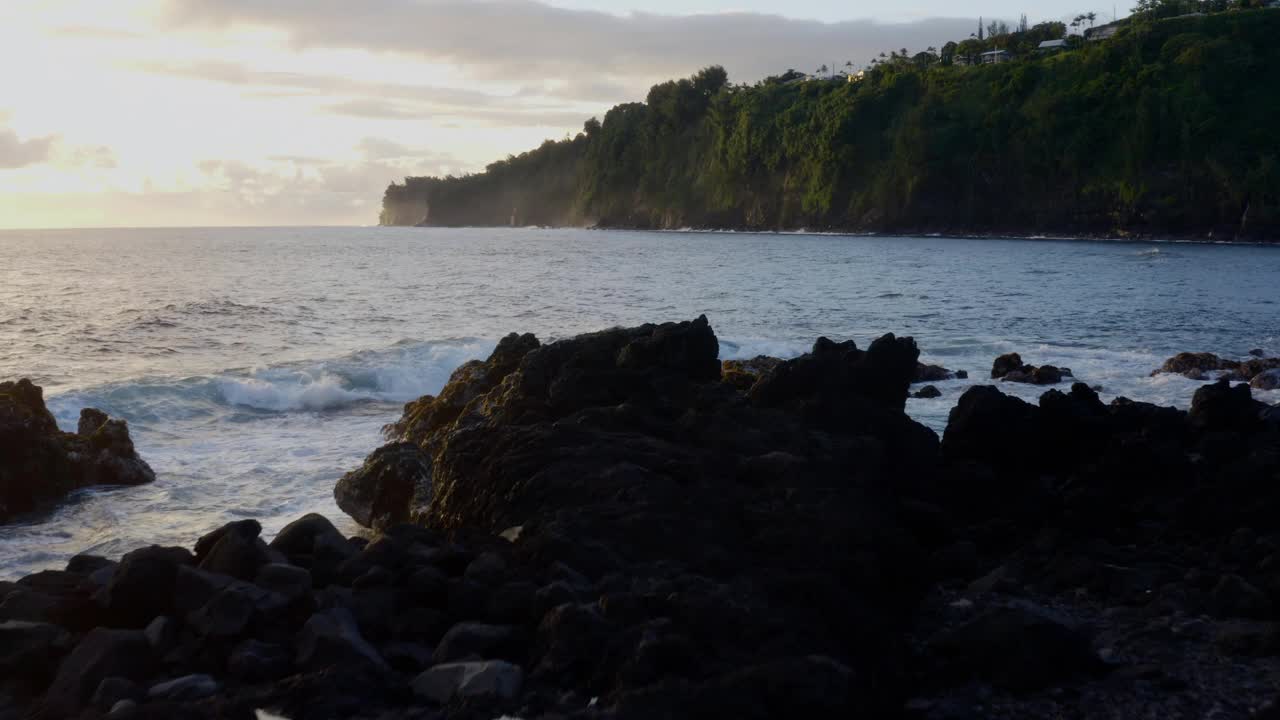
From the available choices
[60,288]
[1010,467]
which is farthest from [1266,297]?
[60,288]

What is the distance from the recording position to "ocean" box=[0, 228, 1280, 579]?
13.7 meters

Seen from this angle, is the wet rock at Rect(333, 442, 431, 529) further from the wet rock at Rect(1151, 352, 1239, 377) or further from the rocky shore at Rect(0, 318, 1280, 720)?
the wet rock at Rect(1151, 352, 1239, 377)

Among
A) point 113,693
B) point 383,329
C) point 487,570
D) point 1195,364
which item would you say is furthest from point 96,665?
point 383,329

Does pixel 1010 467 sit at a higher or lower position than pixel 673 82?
lower

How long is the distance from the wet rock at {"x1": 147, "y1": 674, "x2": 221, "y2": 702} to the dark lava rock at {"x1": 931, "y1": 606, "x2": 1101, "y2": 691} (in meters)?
4.26

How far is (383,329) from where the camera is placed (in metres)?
33.9

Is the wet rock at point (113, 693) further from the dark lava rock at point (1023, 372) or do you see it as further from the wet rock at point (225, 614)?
the dark lava rock at point (1023, 372)

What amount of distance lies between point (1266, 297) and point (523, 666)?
4390 centimetres

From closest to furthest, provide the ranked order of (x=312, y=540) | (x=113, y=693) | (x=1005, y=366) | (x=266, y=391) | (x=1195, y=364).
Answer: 1. (x=113, y=693)
2. (x=312, y=540)
3. (x=266, y=391)
4. (x=1195, y=364)
5. (x=1005, y=366)

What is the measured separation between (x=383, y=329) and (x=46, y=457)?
21.6m

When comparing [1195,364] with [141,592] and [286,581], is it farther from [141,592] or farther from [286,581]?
[141,592]

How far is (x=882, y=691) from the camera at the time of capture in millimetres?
5844

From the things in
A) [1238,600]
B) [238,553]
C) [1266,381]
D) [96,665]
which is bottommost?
[1266,381]

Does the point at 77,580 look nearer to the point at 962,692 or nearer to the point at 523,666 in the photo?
the point at 523,666
